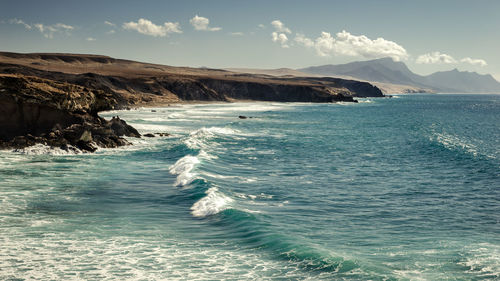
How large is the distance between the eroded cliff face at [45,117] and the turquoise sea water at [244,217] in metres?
2.20

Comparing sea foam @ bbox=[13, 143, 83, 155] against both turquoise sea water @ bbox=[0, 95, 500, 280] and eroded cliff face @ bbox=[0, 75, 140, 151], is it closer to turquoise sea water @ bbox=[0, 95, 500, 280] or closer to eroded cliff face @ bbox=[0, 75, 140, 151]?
turquoise sea water @ bbox=[0, 95, 500, 280]

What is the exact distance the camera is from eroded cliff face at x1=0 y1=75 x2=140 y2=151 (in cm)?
3809

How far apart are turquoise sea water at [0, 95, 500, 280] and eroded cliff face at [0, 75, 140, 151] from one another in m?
2.20

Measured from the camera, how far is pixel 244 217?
2023 centimetres

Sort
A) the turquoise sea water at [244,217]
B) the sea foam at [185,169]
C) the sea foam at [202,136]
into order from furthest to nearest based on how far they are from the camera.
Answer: the sea foam at [202,136], the sea foam at [185,169], the turquoise sea water at [244,217]

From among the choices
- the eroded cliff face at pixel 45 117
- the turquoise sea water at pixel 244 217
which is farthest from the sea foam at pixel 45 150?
the eroded cliff face at pixel 45 117

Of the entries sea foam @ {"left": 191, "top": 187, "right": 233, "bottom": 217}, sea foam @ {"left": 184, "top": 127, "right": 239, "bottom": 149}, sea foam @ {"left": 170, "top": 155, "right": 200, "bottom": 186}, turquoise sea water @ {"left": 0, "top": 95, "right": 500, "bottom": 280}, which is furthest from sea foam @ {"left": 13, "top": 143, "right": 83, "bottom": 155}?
sea foam @ {"left": 191, "top": 187, "right": 233, "bottom": 217}

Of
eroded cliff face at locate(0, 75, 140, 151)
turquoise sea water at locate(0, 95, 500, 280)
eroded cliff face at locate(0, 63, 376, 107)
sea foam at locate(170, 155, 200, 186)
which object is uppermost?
eroded cliff face at locate(0, 63, 376, 107)

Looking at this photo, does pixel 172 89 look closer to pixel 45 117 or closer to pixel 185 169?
pixel 45 117

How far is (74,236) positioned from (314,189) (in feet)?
46.7

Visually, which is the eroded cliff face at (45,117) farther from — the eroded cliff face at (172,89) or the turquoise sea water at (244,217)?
the eroded cliff face at (172,89)

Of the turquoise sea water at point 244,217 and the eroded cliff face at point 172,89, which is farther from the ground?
the eroded cliff face at point 172,89

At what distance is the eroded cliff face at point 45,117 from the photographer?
38094mm

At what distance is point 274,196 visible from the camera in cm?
2520
